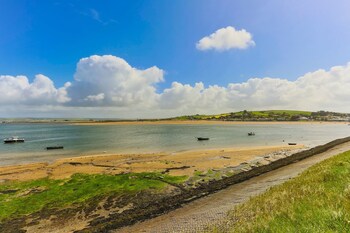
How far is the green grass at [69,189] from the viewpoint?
18812 mm

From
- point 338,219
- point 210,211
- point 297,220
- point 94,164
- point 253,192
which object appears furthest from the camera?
point 94,164

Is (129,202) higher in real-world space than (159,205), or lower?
lower

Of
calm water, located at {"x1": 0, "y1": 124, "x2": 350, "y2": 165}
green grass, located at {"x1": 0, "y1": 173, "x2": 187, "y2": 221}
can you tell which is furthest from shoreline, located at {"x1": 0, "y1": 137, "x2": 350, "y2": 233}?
calm water, located at {"x1": 0, "y1": 124, "x2": 350, "y2": 165}

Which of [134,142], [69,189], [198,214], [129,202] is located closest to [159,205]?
[129,202]

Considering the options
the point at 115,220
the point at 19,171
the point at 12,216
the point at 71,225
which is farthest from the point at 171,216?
the point at 19,171

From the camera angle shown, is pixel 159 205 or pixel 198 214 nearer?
pixel 198 214

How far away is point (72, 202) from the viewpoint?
19.3m

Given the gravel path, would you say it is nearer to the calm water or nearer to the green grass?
the green grass

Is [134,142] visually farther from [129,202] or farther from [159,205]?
[159,205]

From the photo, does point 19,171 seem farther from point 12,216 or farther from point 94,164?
point 12,216

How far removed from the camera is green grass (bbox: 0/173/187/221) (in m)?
18.8

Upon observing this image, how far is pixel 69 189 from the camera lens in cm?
2278

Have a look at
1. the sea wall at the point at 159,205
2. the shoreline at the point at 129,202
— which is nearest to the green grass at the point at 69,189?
the shoreline at the point at 129,202

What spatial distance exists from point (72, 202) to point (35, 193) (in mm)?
5431
